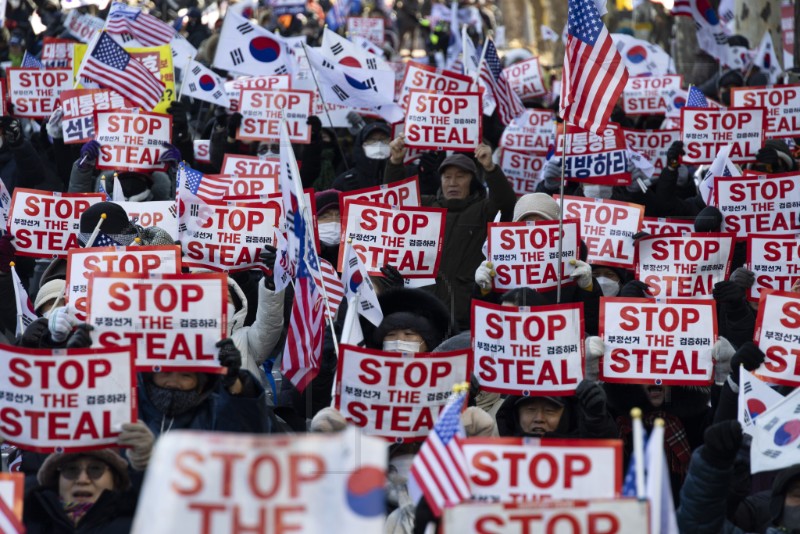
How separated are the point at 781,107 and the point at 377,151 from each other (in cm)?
384

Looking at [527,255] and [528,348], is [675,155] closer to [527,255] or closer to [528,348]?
[527,255]

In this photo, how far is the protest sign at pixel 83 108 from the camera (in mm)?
13267

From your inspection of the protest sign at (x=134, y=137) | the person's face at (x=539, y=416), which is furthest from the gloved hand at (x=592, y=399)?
the protest sign at (x=134, y=137)

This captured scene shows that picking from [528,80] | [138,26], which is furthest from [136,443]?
[528,80]

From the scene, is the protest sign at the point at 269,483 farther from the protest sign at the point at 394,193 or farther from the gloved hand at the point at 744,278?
the protest sign at the point at 394,193

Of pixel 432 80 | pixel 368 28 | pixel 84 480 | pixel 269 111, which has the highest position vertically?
pixel 368 28

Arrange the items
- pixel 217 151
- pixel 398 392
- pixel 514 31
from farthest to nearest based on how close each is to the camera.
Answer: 1. pixel 514 31
2. pixel 217 151
3. pixel 398 392

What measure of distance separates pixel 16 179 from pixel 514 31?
26779mm

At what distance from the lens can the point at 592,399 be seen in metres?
6.75

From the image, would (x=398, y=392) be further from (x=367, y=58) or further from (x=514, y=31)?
(x=514, y=31)

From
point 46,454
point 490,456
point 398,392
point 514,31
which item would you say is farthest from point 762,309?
point 514,31

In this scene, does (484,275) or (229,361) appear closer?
(229,361)

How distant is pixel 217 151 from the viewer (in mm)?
14023

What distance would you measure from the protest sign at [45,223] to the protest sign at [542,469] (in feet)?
18.5
